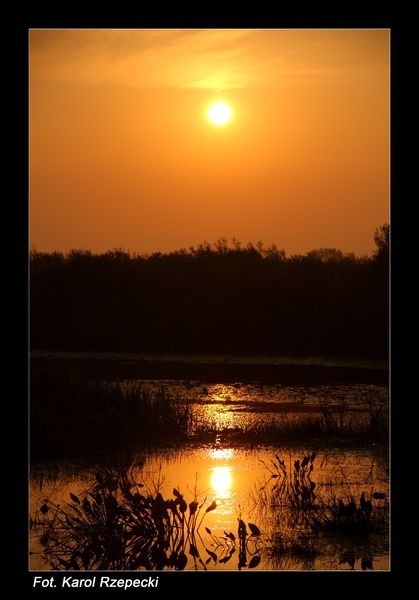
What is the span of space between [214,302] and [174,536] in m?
20.1

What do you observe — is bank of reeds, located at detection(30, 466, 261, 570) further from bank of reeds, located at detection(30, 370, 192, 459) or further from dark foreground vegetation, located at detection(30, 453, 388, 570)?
bank of reeds, located at detection(30, 370, 192, 459)

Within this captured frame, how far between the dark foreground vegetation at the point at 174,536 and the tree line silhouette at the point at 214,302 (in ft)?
46.9

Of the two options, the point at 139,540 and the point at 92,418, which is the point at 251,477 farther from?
the point at 92,418

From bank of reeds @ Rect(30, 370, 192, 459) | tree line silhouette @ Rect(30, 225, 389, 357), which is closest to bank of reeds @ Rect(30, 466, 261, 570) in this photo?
bank of reeds @ Rect(30, 370, 192, 459)

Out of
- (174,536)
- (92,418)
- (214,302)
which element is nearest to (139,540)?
(174,536)

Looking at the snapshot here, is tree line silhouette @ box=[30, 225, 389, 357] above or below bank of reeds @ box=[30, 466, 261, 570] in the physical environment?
above

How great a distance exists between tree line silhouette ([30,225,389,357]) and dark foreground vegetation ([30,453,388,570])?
14292mm

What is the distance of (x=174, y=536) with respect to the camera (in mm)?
7164

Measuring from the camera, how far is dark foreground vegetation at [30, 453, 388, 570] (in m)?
6.91

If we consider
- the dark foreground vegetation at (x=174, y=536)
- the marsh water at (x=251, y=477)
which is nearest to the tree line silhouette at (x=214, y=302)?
the marsh water at (x=251, y=477)

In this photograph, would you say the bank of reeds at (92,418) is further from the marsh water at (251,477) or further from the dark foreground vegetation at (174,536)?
the dark foreground vegetation at (174,536)

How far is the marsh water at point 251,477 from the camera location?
7.11 metres
